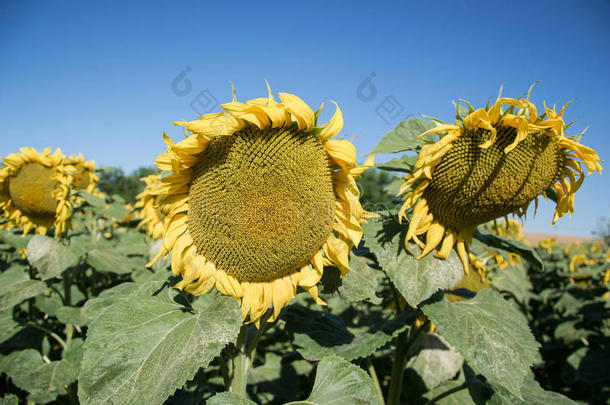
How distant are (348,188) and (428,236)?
0.64 metres

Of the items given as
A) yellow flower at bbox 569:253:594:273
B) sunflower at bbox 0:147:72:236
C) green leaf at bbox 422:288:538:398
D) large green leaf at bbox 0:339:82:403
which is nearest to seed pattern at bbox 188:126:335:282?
green leaf at bbox 422:288:538:398

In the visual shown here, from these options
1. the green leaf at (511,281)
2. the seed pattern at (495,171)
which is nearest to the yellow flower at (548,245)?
the green leaf at (511,281)

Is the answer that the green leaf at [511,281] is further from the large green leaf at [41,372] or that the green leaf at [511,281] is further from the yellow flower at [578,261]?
the large green leaf at [41,372]

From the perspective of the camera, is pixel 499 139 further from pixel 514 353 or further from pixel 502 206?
pixel 514 353

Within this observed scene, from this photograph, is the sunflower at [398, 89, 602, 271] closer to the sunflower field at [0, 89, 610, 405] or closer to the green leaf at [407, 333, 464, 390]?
the sunflower field at [0, 89, 610, 405]

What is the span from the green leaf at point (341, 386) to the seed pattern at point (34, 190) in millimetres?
3081

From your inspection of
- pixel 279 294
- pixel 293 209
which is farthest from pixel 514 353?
pixel 293 209

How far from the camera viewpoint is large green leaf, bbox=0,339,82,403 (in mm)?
2547

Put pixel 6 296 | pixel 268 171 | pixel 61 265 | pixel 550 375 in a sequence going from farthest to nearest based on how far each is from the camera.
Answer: pixel 550 375
pixel 61 265
pixel 6 296
pixel 268 171

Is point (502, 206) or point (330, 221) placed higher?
point (330, 221)

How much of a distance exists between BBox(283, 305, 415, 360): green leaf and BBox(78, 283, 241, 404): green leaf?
2.22 feet

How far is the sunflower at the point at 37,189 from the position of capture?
3408 millimetres

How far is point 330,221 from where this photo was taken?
1.60 m

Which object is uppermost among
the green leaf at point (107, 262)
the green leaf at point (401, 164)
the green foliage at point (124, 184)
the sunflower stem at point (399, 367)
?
the green foliage at point (124, 184)
